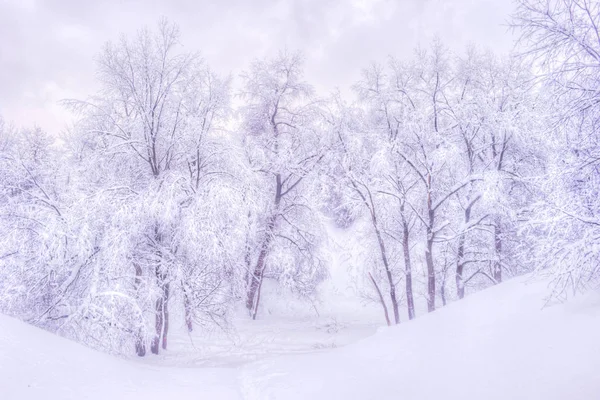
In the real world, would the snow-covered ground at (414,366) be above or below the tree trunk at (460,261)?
below

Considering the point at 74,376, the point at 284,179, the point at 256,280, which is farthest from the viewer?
the point at 284,179

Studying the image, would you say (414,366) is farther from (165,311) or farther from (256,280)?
(256,280)

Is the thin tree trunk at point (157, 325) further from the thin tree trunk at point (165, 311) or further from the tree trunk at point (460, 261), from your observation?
the tree trunk at point (460, 261)

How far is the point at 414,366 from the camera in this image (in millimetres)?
5160

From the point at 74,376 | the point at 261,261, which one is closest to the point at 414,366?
the point at 74,376

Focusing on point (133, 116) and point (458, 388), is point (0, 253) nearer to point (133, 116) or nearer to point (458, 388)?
point (133, 116)

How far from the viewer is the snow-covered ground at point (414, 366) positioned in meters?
3.75

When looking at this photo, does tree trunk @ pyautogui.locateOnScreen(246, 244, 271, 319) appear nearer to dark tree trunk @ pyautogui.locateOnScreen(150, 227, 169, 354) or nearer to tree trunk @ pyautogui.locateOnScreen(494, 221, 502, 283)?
dark tree trunk @ pyautogui.locateOnScreen(150, 227, 169, 354)

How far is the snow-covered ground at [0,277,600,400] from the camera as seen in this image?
375 centimetres

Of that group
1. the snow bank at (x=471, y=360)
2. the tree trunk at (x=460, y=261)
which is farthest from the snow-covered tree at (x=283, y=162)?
the snow bank at (x=471, y=360)

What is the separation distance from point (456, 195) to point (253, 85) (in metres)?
8.60

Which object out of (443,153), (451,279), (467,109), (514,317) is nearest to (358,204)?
(443,153)

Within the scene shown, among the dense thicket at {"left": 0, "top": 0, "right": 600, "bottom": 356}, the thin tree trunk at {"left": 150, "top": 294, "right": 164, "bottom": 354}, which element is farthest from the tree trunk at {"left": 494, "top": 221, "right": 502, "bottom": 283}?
the thin tree trunk at {"left": 150, "top": 294, "right": 164, "bottom": 354}

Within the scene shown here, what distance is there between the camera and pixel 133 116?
9.79 metres
